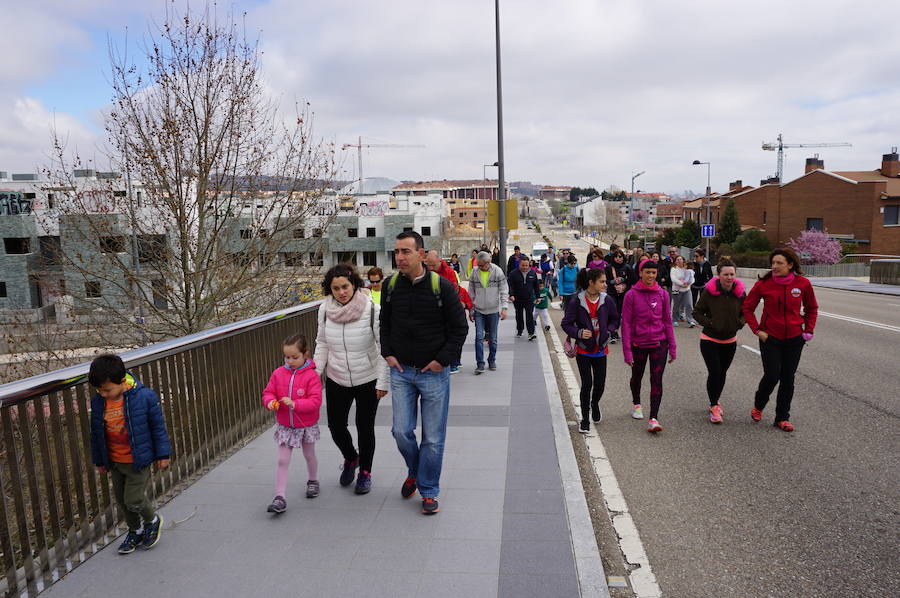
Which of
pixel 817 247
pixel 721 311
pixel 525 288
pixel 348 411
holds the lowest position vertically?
pixel 817 247

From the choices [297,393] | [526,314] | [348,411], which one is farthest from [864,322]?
[297,393]

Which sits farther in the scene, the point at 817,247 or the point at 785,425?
the point at 817,247

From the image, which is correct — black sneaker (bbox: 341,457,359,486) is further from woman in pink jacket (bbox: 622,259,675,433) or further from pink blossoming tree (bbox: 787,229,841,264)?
pink blossoming tree (bbox: 787,229,841,264)

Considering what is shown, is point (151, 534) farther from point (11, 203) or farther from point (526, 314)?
point (11, 203)

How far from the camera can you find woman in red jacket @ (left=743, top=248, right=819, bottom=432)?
20.2 ft

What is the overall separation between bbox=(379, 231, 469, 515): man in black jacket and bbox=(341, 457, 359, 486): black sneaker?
26.4 inches

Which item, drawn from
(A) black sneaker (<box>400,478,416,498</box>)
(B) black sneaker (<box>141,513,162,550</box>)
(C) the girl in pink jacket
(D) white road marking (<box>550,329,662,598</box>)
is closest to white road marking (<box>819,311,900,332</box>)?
(D) white road marking (<box>550,329,662,598</box>)

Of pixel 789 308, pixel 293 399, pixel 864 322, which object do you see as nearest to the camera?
pixel 293 399

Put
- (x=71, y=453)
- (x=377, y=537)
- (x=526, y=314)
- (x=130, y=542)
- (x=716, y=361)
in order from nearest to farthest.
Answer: (x=71, y=453) → (x=130, y=542) → (x=377, y=537) → (x=716, y=361) → (x=526, y=314)

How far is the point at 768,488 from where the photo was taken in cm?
478

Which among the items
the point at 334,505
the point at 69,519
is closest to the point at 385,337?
the point at 334,505

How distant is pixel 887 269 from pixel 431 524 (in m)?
31.5

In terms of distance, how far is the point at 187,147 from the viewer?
945 cm

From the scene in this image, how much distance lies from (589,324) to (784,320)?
1972mm
